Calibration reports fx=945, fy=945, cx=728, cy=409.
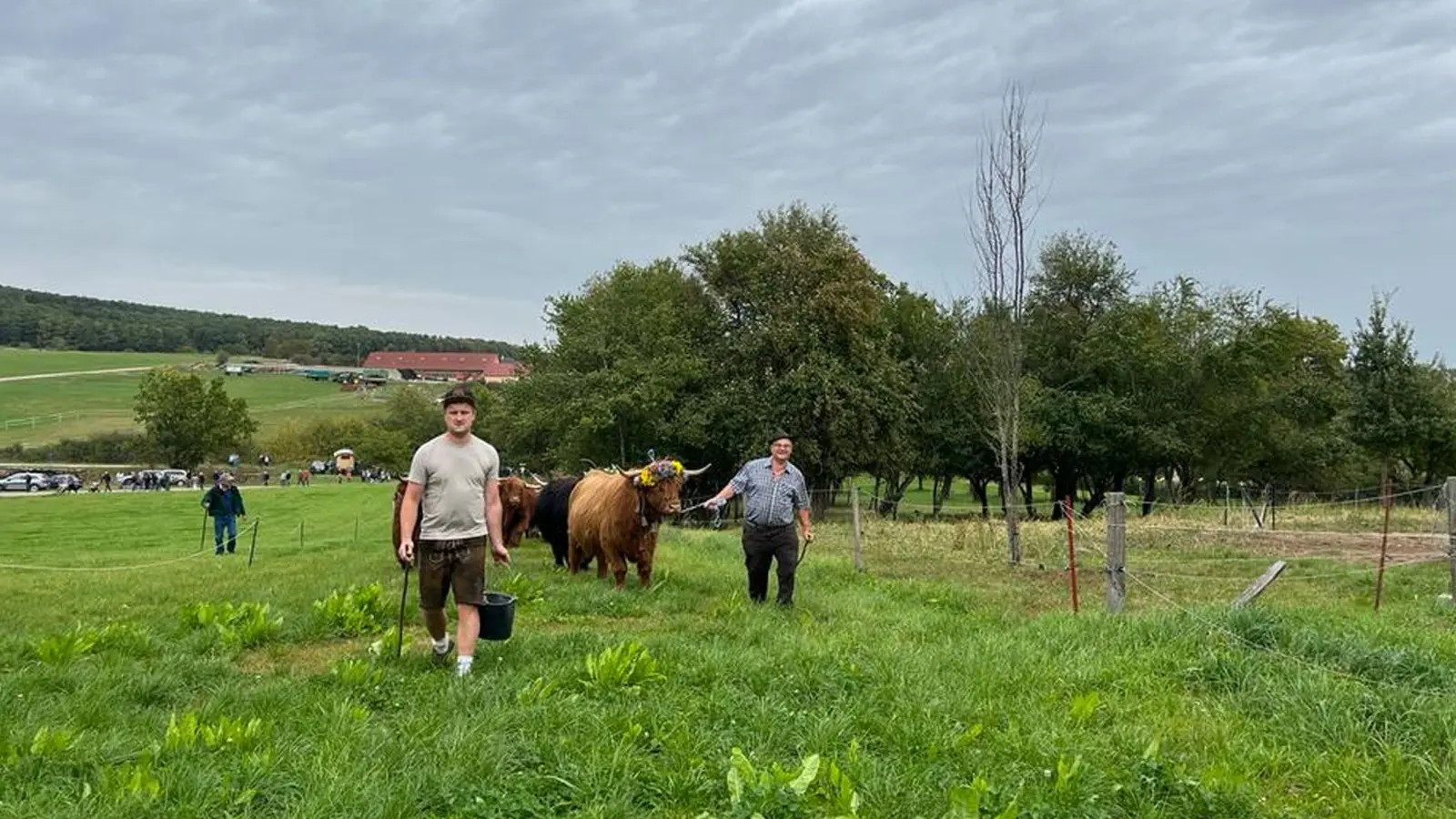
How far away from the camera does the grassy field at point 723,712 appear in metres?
3.62

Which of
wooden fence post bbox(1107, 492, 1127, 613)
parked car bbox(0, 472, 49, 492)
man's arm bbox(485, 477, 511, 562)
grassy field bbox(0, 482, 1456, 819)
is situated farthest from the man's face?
parked car bbox(0, 472, 49, 492)

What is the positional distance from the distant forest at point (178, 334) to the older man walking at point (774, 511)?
466ft

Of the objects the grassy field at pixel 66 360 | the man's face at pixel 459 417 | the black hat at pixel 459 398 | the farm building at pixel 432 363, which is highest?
the farm building at pixel 432 363

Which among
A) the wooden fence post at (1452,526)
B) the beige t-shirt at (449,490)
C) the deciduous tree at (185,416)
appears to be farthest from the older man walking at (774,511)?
the deciduous tree at (185,416)

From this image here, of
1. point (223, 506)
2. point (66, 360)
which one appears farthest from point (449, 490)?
point (66, 360)

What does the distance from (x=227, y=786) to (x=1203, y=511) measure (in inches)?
1116

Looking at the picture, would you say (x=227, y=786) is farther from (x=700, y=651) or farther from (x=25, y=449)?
(x=25, y=449)

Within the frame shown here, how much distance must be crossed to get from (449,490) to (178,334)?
16541 cm

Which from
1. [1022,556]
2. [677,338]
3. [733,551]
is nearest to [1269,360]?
[677,338]

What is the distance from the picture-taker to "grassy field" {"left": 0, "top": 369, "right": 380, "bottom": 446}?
8538 cm

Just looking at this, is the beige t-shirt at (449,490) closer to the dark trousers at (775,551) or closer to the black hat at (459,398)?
the black hat at (459,398)

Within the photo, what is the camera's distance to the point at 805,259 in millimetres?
32125

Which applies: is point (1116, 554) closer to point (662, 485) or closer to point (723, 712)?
point (662, 485)

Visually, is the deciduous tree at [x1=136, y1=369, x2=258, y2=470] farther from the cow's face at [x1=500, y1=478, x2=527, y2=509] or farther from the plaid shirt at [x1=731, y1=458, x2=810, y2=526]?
the plaid shirt at [x1=731, y1=458, x2=810, y2=526]
